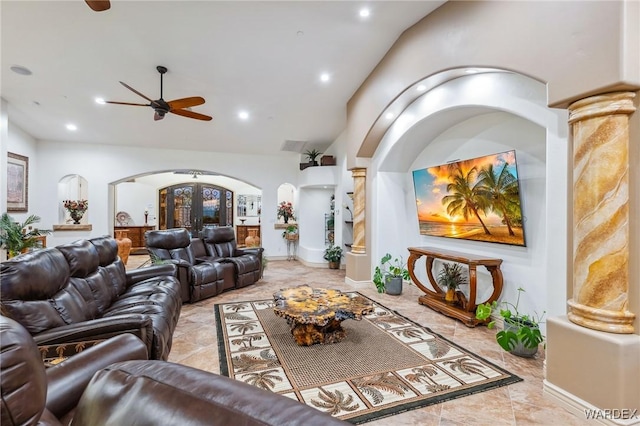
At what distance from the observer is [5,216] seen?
16.7 ft

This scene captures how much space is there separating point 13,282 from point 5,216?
4.71 meters

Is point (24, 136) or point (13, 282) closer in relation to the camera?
point (13, 282)

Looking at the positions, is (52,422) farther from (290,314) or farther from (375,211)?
(375,211)

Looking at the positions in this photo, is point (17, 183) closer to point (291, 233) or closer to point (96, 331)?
point (291, 233)

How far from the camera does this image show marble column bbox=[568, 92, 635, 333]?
6.25 ft

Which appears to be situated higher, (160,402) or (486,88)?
(486,88)

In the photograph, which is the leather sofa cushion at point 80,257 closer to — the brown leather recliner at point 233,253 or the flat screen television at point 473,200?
the brown leather recliner at point 233,253

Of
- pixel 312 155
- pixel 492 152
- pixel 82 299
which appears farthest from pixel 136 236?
pixel 492 152

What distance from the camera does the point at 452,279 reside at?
4.14m

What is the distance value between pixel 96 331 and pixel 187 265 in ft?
8.54

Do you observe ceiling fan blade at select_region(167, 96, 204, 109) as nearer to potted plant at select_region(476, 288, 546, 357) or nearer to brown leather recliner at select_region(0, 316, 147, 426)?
brown leather recliner at select_region(0, 316, 147, 426)

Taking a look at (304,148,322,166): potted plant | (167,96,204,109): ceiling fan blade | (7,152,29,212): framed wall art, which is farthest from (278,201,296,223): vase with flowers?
(7,152,29,212): framed wall art

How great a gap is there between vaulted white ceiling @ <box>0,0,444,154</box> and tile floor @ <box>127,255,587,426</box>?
352 cm

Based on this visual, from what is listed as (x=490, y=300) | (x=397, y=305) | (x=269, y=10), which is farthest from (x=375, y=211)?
(x=269, y=10)
